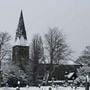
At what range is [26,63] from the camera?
6562cm

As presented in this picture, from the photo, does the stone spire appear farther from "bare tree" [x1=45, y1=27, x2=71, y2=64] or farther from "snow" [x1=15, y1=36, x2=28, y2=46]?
"bare tree" [x1=45, y1=27, x2=71, y2=64]

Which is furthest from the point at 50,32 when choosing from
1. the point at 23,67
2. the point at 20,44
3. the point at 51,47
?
the point at 20,44

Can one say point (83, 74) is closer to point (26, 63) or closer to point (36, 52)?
point (36, 52)

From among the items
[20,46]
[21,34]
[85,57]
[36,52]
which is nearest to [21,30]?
[21,34]

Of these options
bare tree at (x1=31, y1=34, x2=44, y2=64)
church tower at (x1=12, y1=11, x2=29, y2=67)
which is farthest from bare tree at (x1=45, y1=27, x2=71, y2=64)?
church tower at (x1=12, y1=11, x2=29, y2=67)

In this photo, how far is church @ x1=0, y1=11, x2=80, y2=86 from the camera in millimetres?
62500

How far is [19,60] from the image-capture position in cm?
7000

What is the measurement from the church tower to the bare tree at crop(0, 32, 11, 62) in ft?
34.2

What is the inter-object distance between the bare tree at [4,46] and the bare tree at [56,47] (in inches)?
306

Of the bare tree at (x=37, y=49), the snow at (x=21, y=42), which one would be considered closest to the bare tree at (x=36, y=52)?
the bare tree at (x=37, y=49)

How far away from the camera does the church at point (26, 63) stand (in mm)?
62500

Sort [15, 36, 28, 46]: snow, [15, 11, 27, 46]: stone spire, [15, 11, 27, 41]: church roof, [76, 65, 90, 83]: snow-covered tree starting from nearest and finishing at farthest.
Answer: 1. [76, 65, 90, 83]: snow-covered tree
2. [15, 11, 27, 41]: church roof
3. [15, 11, 27, 46]: stone spire
4. [15, 36, 28, 46]: snow

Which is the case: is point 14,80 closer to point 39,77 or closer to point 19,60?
point 39,77

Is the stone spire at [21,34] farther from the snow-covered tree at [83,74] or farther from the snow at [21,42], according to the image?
the snow-covered tree at [83,74]
